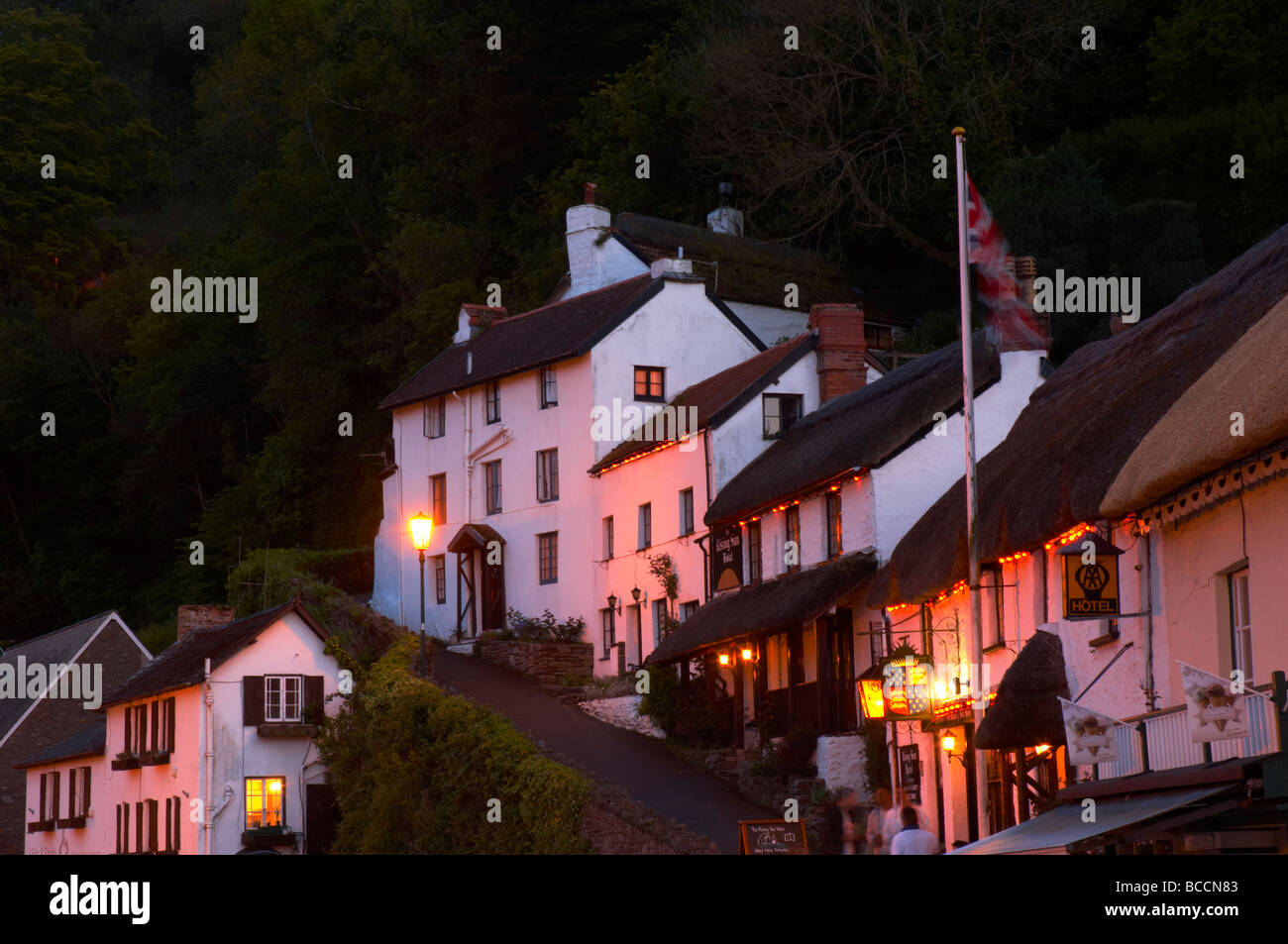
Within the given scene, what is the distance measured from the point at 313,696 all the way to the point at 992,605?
70.8ft

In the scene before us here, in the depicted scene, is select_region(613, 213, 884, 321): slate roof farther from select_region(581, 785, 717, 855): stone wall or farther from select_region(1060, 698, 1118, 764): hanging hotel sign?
select_region(1060, 698, 1118, 764): hanging hotel sign

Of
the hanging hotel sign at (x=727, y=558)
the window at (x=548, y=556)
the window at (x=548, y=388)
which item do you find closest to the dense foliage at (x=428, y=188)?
the window at (x=548, y=388)

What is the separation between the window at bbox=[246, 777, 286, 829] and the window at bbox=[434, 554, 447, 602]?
29.9 ft

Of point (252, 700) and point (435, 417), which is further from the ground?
point (435, 417)

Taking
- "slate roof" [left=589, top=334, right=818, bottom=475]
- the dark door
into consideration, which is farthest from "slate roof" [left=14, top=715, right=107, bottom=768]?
"slate roof" [left=589, top=334, right=818, bottom=475]

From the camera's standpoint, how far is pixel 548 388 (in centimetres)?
4969

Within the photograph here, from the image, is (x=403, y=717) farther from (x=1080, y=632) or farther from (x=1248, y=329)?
(x=1248, y=329)

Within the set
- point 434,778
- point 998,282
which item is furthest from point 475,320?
point 998,282

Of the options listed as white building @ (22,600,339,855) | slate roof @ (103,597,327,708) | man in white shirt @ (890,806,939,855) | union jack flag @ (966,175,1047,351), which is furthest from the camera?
slate roof @ (103,597,327,708)

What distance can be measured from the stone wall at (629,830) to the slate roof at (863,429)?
282 inches

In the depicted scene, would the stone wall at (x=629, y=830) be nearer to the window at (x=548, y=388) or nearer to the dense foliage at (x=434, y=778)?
the dense foliage at (x=434, y=778)

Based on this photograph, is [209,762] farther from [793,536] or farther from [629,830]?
[629,830]

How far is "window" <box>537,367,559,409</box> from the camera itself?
49397 millimetres

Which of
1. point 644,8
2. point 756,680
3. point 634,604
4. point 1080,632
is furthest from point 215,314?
point 1080,632
